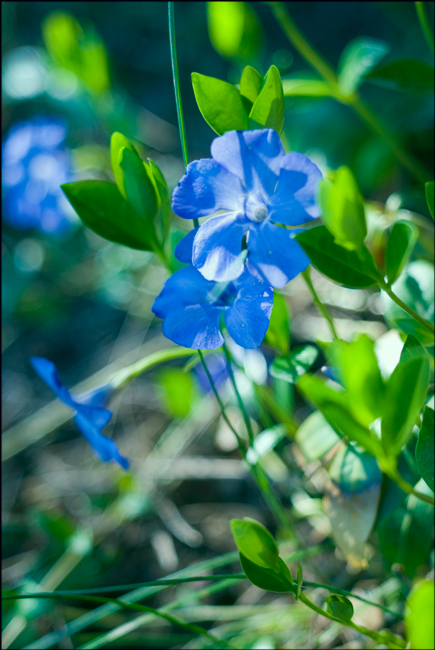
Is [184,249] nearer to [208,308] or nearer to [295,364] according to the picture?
[208,308]

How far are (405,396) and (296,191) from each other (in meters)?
0.23

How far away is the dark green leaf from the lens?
74cm

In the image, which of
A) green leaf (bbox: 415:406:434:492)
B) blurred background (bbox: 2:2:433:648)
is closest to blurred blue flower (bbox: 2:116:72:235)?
blurred background (bbox: 2:2:433:648)

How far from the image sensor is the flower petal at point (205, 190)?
547 millimetres

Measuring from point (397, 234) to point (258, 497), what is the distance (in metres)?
0.77

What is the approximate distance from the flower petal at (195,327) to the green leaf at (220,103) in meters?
0.20

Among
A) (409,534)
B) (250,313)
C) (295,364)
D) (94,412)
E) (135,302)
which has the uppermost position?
(250,313)

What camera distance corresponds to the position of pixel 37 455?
1.42 meters

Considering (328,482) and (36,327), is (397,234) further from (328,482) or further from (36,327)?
(36,327)

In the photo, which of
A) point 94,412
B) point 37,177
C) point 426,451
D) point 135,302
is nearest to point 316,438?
point 426,451

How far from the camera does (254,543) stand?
539 millimetres

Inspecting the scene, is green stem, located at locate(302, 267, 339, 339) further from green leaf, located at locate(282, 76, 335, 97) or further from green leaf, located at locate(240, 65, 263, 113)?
green leaf, located at locate(282, 76, 335, 97)

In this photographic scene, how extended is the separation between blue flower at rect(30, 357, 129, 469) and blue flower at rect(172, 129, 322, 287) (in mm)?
293

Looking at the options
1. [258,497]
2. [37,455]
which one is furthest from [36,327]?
[258,497]
